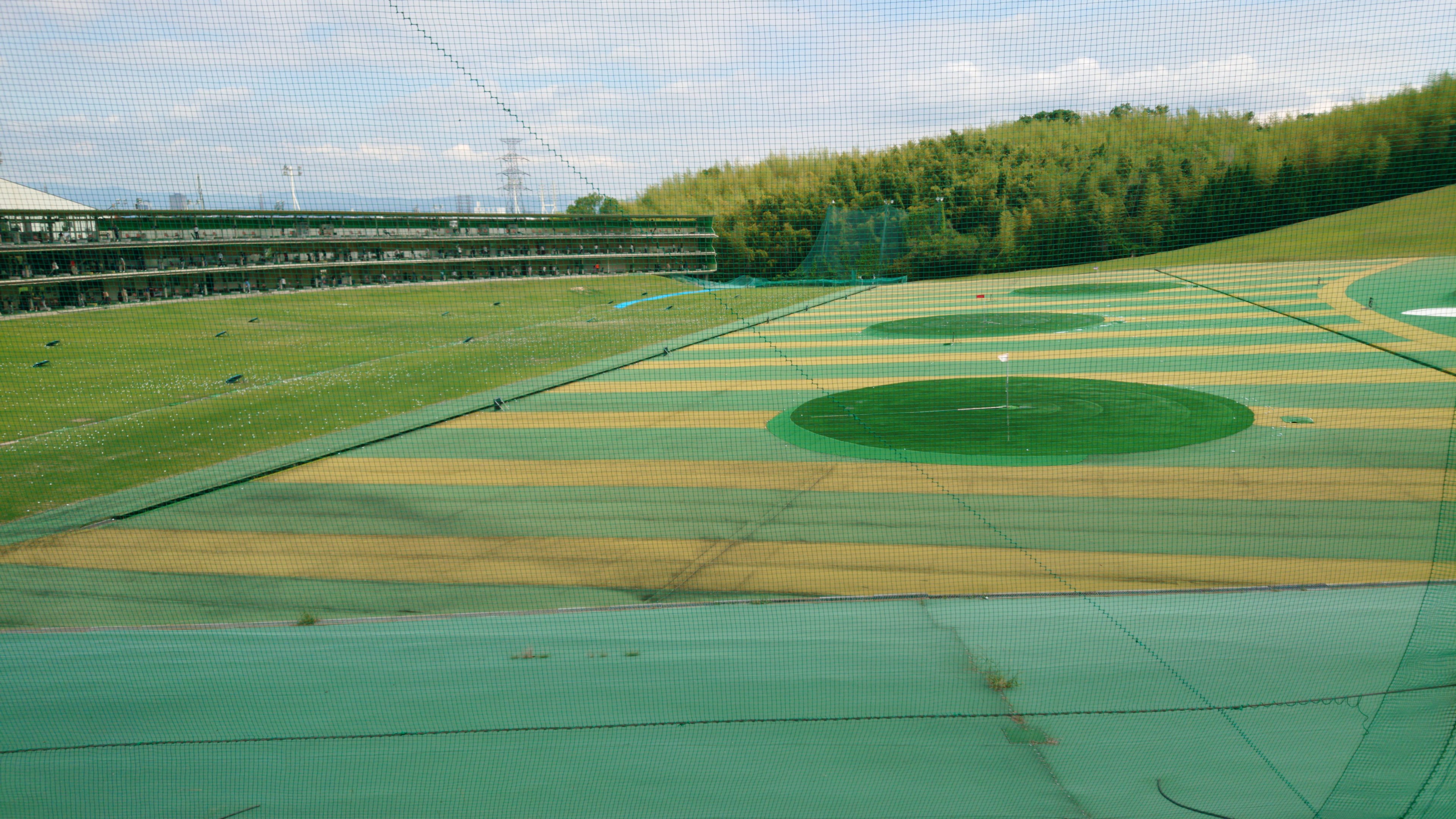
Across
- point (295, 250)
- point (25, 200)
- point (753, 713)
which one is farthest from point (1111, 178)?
point (25, 200)

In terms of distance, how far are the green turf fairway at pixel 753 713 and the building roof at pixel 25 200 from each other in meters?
13.1

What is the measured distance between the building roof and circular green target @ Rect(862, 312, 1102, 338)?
48.9ft

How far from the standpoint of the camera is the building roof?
1415 cm

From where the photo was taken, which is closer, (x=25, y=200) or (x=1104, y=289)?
(x=25, y=200)

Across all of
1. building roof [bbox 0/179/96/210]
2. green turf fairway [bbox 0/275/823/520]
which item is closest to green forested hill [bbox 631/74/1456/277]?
green turf fairway [bbox 0/275/823/520]

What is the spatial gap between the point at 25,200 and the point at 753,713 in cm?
1814

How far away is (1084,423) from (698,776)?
7.50 meters

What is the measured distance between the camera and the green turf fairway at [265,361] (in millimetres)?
9922

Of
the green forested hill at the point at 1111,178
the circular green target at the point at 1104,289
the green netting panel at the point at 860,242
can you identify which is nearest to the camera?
the green forested hill at the point at 1111,178

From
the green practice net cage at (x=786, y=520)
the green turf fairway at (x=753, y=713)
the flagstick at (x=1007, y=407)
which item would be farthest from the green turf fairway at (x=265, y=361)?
the flagstick at (x=1007, y=407)

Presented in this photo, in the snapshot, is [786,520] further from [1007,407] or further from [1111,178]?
[1111,178]

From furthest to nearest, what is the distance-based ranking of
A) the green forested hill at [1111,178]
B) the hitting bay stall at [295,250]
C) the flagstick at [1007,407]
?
the hitting bay stall at [295,250] < the green forested hill at [1111,178] < the flagstick at [1007,407]

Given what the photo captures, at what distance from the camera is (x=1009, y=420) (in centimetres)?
966

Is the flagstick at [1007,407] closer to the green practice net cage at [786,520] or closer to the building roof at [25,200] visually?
the green practice net cage at [786,520]
